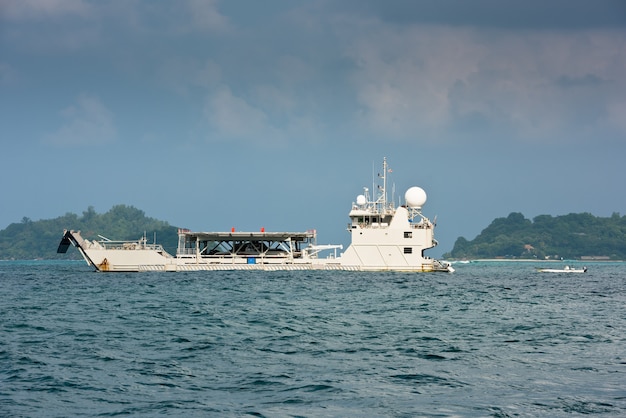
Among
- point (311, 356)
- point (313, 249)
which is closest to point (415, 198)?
point (313, 249)

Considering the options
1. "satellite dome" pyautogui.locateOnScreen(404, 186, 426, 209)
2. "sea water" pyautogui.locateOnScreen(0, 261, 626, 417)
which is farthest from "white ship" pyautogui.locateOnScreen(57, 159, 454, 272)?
"sea water" pyautogui.locateOnScreen(0, 261, 626, 417)

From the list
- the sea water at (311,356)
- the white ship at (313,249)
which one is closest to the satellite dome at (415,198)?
the white ship at (313,249)

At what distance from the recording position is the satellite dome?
73000 millimetres

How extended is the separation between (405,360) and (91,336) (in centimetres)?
1213

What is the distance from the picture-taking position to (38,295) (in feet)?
156

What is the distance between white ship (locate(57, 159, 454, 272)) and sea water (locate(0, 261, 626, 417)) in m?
24.8

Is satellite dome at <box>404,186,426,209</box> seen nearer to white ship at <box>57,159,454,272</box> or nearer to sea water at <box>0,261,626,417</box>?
white ship at <box>57,159,454,272</box>

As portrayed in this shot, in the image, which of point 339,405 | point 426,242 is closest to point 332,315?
point 339,405

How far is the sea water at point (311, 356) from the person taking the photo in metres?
16.9

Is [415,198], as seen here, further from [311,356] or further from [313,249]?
[311,356]

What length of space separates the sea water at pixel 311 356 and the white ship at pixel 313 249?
24.8 metres

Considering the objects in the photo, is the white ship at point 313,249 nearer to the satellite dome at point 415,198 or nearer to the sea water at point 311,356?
the satellite dome at point 415,198

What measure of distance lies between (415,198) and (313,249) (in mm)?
11775

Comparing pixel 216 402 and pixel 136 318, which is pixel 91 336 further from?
pixel 216 402
